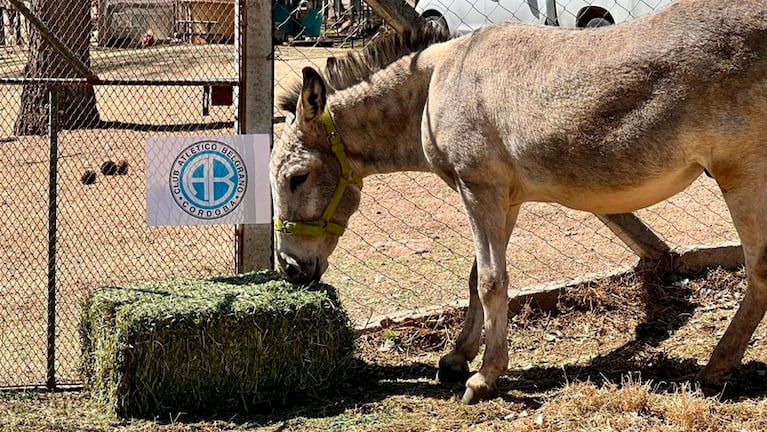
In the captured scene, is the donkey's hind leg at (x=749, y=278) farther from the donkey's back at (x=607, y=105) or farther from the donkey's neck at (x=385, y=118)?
the donkey's neck at (x=385, y=118)

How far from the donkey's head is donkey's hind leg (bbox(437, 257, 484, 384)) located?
92 cm

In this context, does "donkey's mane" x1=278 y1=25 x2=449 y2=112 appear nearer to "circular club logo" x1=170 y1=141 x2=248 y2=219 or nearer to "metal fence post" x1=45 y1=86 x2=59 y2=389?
"circular club logo" x1=170 y1=141 x2=248 y2=219

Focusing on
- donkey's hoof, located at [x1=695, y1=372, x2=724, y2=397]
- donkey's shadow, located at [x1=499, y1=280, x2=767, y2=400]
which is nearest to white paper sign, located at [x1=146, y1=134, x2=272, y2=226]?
donkey's shadow, located at [x1=499, y1=280, x2=767, y2=400]

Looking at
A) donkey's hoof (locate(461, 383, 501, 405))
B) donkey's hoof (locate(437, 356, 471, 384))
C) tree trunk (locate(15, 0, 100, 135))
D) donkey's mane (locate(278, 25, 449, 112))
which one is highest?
tree trunk (locate(15, 0, 100, 135))

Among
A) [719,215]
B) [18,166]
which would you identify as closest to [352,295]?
[719,215]

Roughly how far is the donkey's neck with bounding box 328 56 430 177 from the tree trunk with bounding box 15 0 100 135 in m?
6.27

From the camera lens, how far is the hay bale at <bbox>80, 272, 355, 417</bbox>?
5375 mm

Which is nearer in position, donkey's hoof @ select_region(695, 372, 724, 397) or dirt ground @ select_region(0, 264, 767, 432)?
dirt ground @ select_region(0, 264, 767, 432)

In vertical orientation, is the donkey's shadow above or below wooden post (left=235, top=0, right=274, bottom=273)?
below

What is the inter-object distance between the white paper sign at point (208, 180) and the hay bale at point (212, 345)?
0.56 m

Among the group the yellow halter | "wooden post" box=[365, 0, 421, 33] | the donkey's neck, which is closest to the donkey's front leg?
the donkey's neck

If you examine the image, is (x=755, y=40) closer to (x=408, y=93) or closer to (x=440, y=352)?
(x=408, y=93)

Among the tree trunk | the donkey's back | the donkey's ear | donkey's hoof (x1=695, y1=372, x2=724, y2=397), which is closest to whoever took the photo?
the donkey's back

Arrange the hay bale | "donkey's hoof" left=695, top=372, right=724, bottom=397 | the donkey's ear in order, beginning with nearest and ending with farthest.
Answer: "donkey's hoof" left=695, top=372, right=724, bottom=397, the hay bale, the donkey's ear
